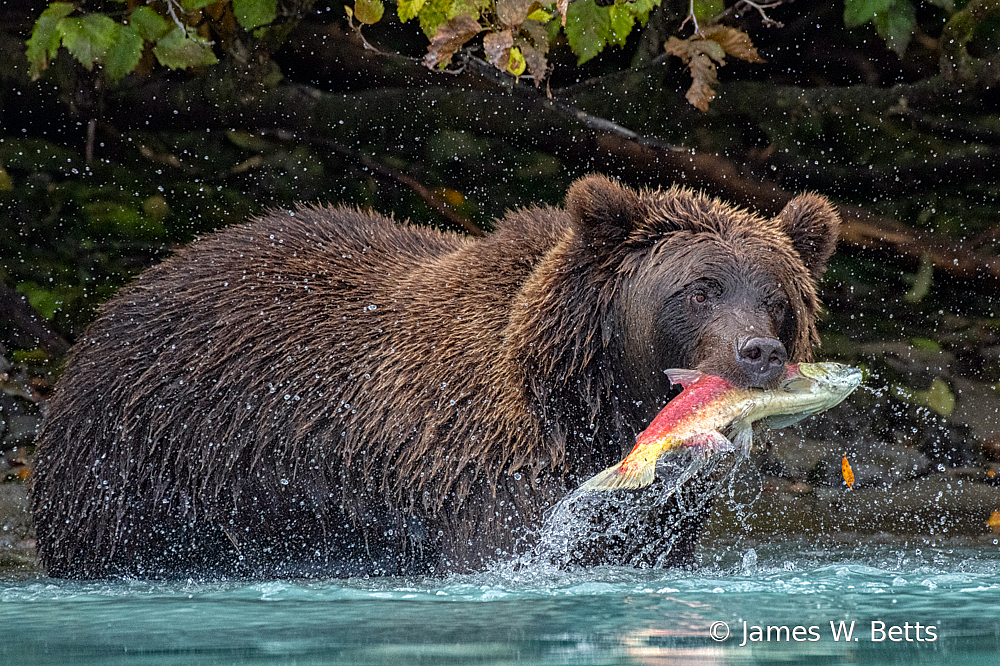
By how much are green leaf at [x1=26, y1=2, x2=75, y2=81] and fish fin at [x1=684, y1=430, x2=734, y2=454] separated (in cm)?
410

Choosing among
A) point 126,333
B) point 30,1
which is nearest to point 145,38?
point 30,1

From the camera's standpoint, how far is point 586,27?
720 centimetres

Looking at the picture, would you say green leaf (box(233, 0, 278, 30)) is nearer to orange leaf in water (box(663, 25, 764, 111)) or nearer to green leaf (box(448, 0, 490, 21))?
green leaf (box(448, 0, 490, 21))

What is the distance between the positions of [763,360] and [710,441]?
0.35m

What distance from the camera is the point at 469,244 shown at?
618 cm

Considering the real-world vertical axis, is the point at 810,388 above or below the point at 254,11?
below

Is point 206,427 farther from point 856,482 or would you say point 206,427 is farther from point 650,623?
point 856,482

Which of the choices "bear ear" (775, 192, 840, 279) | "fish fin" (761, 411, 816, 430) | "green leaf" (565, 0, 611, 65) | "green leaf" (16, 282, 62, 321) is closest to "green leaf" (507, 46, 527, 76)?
"green leaf" (565, 0, 611, 65)

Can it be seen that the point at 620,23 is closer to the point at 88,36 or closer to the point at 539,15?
the point at 539,15

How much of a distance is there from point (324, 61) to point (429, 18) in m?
2.18

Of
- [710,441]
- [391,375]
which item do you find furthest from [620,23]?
[710,441]

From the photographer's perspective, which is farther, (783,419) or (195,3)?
(195,3)

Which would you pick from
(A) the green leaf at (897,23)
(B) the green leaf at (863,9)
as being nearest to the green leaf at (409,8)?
(B) the green leaf at (863,9)
